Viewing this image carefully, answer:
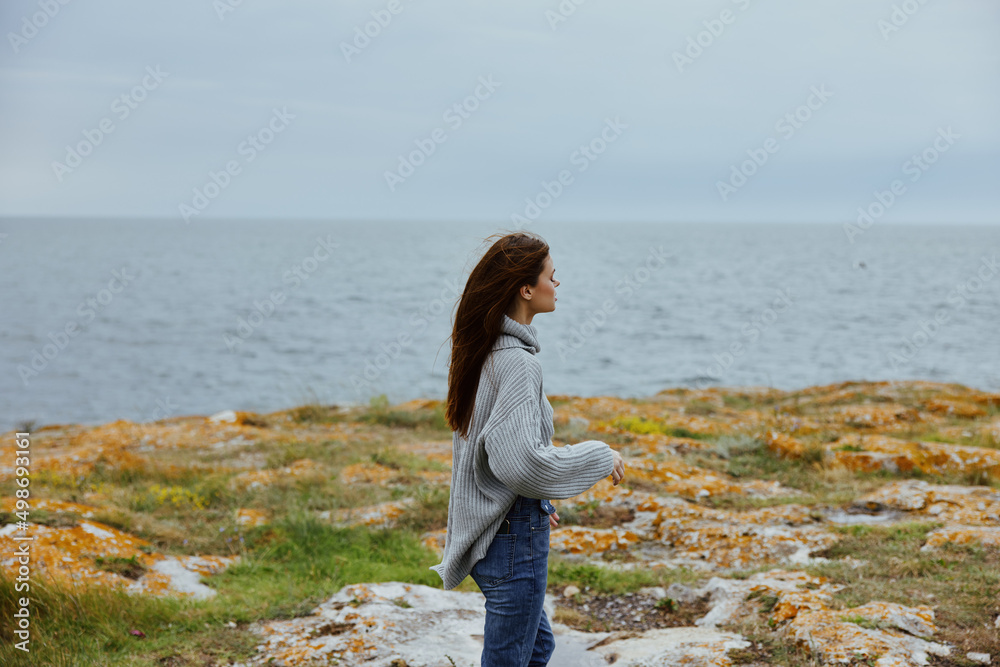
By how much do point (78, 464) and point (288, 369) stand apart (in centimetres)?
1714

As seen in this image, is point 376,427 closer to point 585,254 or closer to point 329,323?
point 329,323

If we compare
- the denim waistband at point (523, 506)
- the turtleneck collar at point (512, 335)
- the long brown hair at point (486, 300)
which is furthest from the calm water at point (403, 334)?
the denim waistband at point (523, 506)

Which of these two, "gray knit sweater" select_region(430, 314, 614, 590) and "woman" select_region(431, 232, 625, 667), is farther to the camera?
"woman" select_region(431, 232, 625, 667)

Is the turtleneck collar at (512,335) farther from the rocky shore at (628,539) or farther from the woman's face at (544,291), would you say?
the rocky shore at (628,539)

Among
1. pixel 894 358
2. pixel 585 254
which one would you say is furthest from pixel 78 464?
pixel 585 254

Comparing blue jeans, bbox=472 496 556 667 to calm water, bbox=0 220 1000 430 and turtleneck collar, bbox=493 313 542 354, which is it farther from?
calm water, bbox=0 220 1000 430

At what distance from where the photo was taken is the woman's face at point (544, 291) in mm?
2686

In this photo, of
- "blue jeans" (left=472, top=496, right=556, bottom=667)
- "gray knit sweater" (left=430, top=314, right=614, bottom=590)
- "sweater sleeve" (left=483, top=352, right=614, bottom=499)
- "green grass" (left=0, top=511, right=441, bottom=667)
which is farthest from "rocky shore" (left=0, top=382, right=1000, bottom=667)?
"sweater sleeve" (left=483, top=352, right=614, bottom=499)

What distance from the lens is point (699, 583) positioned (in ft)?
15.5

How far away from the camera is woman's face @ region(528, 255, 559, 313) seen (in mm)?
2686

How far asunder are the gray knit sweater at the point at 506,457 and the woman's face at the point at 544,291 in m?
0.10

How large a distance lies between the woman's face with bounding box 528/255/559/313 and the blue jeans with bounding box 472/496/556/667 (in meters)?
0.75

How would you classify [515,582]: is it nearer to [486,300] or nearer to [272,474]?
[486,300]

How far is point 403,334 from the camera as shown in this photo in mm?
32875
